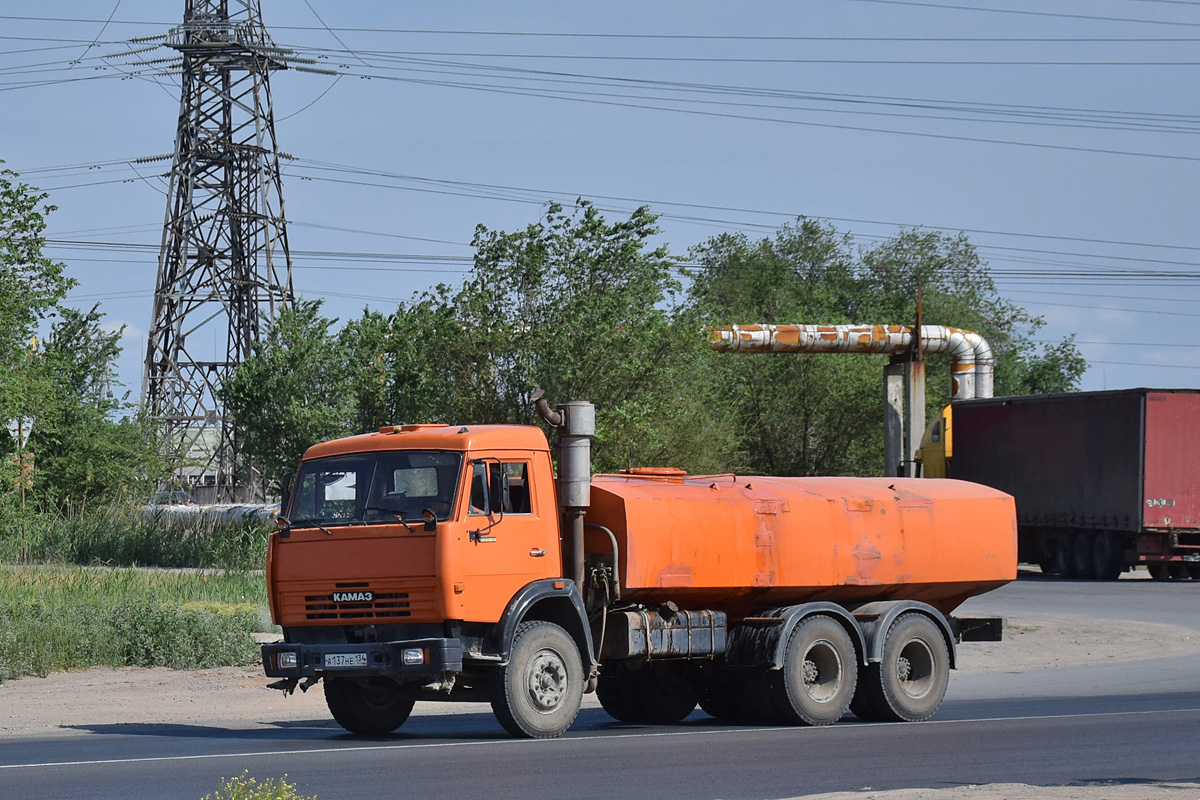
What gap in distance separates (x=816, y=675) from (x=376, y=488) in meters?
4.64

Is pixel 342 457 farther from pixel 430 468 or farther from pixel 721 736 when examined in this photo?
pixel 721 736

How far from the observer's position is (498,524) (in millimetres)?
12898

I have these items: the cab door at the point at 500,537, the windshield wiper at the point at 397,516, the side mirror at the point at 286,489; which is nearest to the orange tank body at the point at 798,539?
the cab door at the point at 500,537

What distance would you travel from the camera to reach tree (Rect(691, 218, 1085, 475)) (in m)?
61.4

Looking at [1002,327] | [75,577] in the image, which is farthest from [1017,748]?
[1002,327]

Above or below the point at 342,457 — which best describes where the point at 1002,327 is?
above

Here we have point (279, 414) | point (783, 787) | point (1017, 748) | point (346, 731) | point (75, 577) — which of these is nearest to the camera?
point (783, 787)

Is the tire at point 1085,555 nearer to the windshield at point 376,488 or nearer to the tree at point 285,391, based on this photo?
the tree at point 285,391

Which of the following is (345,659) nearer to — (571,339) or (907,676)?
(907,676)

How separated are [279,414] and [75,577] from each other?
18.1m

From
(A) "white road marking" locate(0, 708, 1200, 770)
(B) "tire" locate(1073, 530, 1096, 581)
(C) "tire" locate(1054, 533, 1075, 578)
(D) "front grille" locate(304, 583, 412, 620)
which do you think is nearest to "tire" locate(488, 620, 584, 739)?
(A) "white road marking" locate(0, 708, 1200, 770)

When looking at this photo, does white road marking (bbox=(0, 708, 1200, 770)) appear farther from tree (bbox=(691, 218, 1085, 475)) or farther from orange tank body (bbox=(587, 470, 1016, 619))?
tree (bbox=(691, 218, 1085, 475))

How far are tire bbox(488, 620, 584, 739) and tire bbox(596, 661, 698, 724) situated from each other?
2.16 meters

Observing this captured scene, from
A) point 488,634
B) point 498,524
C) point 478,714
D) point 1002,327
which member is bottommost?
point 478,714
